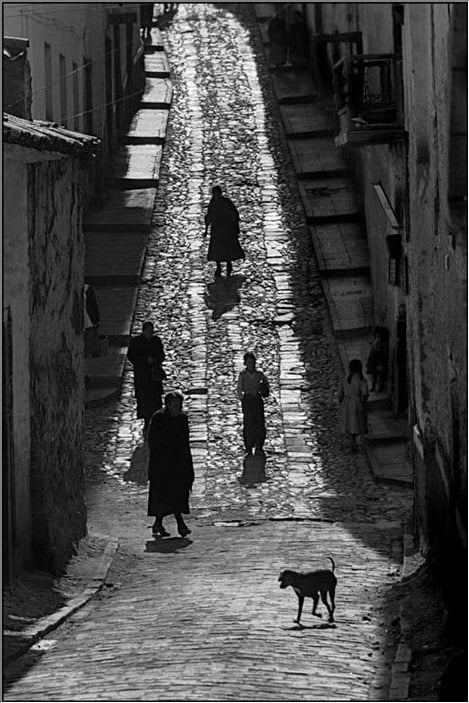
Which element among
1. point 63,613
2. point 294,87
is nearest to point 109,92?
point 294,87

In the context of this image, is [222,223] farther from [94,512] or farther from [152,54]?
[152,54]

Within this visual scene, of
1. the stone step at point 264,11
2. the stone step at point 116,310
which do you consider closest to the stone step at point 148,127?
the stone step at point 116,310

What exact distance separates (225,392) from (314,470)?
2946mm

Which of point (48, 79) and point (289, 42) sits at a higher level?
point (289, 42)

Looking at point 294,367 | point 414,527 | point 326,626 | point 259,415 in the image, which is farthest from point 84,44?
point 326,626

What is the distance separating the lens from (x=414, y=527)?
50.5 feet

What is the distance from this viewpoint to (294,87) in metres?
36.5

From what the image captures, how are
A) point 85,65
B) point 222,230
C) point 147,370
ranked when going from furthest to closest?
point 85,65
point 222,230
point 147,370

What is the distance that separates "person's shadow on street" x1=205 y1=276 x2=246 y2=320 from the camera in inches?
965

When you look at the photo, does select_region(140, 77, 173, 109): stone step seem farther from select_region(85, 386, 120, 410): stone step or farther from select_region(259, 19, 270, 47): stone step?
select_region(85, 386, 120, 410): stone step

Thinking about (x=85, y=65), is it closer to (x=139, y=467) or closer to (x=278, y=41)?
(x=278, y=41)

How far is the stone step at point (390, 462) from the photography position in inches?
722

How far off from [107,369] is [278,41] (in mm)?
17997

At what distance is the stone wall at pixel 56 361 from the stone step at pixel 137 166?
14.7 metres
